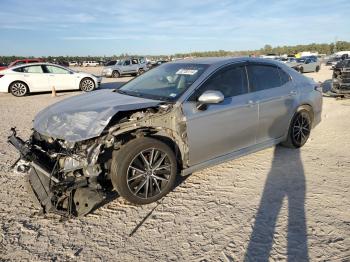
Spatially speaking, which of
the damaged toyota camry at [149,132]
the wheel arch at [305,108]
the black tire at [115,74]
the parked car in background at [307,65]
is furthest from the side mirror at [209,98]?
the parked car in background at [307,65]

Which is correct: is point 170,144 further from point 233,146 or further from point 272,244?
point 272,244

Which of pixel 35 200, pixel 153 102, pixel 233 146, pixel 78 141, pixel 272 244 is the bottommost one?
pixel 272 244

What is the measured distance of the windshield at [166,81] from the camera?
15.4ft

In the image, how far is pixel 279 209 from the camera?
13.2 feet

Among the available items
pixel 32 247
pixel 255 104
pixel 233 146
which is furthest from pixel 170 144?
pixel 32 247

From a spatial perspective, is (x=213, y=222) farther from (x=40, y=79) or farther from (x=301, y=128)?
(x=40, y=79)

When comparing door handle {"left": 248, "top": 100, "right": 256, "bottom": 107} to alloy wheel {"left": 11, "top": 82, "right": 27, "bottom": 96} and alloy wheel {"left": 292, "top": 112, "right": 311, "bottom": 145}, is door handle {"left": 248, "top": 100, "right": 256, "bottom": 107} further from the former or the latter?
alloy wheel {"left": 11, "top": 82, "right": 27, "bottom": 96}

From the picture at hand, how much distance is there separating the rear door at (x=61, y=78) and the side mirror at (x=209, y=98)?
1383cm

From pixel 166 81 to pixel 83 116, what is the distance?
154 cm

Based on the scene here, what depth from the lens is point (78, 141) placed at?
3.90m

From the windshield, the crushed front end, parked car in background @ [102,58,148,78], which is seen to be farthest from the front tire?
the crushed front end

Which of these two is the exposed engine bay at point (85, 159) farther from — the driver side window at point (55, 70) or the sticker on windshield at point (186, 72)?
the driver side window at point (55, 70)

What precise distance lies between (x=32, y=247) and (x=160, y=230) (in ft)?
4.29

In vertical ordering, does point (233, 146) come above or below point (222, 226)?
above
